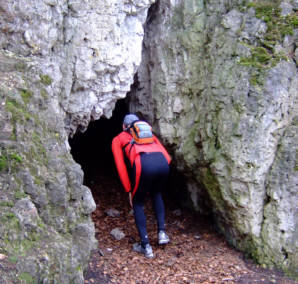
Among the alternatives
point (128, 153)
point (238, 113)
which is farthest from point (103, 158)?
point (238, 113)

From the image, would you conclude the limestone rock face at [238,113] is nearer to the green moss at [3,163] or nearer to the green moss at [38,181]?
the green moss at [38,181]

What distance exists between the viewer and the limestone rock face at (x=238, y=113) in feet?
14.9

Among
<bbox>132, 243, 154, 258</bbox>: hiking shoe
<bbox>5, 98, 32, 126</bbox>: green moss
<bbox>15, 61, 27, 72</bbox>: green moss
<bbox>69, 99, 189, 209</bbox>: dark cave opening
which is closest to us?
<bbox>5, 98, 32, 126</bbox>: green moss

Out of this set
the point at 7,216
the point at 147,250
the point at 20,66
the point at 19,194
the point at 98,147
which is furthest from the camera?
the point at 98,147

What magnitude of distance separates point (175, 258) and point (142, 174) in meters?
1.22

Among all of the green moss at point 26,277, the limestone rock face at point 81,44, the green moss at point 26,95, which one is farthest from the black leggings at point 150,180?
the green moss at point 26,277

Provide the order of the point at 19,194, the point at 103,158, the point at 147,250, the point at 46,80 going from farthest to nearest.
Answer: the point at 103,158 < the point at 147,250 < the point at 46,80 < the point at 19,194

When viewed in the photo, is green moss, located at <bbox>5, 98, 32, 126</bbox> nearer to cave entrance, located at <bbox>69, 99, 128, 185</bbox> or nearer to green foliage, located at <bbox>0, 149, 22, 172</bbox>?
green foliage, located at <bbox>0, 149, 22, 172</bbox>

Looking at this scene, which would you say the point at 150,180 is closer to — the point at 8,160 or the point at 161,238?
the point at 161,238

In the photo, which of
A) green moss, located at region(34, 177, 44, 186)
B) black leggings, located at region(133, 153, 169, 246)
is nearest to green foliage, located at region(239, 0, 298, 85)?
black leggings, located at region(133, 153, 169, 246)

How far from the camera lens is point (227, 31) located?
5.01m

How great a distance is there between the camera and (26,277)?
2.62 m

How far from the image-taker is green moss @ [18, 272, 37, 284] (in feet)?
8.49

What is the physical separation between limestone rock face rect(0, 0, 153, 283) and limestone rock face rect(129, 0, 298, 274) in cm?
80
